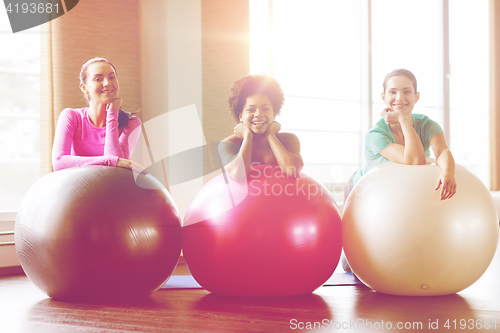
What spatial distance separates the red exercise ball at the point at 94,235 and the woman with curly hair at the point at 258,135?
419mm

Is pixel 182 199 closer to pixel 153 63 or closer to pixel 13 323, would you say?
pixel 153 63

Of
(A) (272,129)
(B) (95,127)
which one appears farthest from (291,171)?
(B) (95,127)

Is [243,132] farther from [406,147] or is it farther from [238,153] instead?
[406,147]

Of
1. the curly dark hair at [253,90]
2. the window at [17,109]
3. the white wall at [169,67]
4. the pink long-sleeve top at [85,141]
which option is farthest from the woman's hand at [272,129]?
the window at [17,109]

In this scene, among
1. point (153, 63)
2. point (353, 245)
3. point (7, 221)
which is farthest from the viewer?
point (153, 63)

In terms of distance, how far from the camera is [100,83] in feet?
7.49

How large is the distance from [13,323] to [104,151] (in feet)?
2.89

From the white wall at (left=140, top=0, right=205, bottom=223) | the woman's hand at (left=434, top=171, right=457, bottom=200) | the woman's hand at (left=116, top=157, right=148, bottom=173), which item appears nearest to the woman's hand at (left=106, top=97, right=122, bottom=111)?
the woman's hand at (left=116, top=157, right=148, bottom=173)

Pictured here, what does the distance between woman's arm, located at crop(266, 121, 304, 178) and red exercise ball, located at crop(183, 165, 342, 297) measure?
4 cm

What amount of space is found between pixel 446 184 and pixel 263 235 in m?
0.79

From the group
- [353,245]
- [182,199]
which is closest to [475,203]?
[353,245]

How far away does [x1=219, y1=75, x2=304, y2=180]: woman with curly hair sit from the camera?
6.87 feet

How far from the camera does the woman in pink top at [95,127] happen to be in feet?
7.18

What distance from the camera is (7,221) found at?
3.04m
